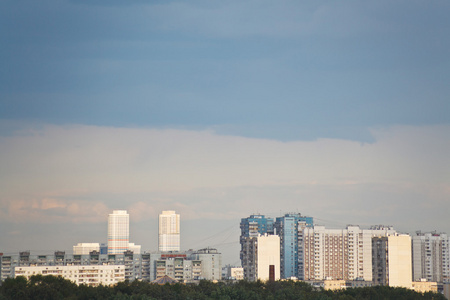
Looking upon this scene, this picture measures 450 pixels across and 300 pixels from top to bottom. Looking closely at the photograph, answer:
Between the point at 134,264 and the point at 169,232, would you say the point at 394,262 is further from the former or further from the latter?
the point at 169,232

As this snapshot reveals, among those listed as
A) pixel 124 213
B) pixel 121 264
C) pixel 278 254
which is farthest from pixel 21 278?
pixel 124 213

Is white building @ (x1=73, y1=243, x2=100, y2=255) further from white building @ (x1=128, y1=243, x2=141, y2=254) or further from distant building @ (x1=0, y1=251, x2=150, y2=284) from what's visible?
distant building @ (x1=0, y1=251, x2=150, y2=284)

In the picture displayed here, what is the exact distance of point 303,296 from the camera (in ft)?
87.8

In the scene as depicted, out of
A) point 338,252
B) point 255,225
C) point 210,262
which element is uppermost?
point 255,225

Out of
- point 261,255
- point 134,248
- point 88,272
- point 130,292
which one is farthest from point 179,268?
point 134,248

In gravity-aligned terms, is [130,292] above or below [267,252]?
below

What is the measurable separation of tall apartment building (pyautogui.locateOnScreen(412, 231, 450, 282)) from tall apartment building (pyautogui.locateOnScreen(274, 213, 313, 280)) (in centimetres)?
805

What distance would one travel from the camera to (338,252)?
53.1m

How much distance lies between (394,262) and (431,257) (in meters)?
8.37

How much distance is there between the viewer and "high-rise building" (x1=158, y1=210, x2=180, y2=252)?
8606 cm

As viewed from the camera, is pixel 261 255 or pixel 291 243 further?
pixel 291 243

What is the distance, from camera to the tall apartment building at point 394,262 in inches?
1780

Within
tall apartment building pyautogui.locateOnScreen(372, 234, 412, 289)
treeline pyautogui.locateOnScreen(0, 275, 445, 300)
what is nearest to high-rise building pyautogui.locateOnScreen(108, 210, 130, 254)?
tall apartment building pyautogui.locateOnScreen(372, 234, 412, 289)

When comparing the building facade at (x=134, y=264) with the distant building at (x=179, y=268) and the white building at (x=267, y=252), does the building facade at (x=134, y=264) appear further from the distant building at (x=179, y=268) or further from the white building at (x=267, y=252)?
the white building at (x=267, y=252)
